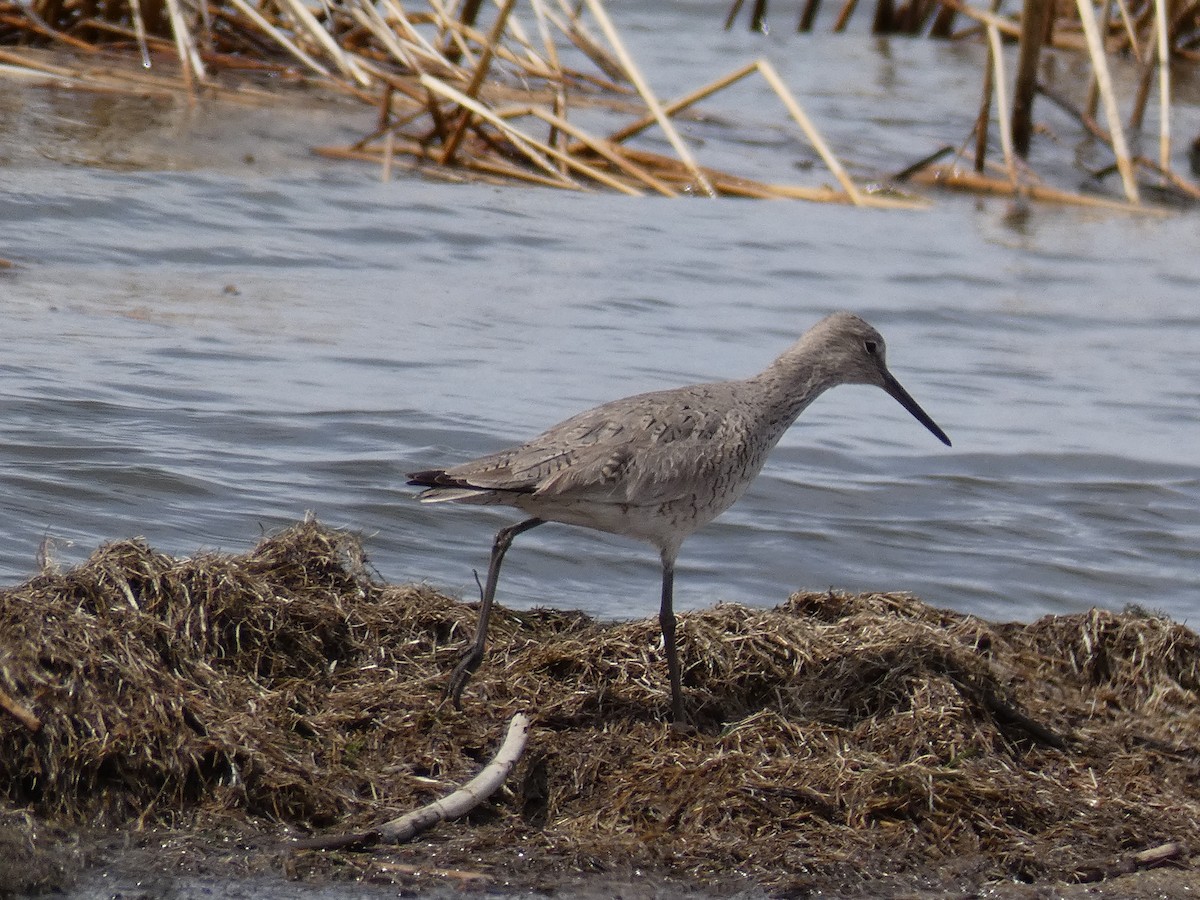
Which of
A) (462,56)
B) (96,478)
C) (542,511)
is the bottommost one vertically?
(96,478)

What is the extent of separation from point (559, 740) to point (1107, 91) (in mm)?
7934

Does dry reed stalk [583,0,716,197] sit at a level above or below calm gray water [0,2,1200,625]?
above

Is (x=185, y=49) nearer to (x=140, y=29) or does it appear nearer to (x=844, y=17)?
(x=140, y=29)

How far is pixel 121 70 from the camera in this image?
10930 mm

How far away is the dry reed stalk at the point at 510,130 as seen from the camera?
32.5 ft

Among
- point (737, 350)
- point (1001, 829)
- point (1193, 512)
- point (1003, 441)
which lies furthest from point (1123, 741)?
point (737, 350)

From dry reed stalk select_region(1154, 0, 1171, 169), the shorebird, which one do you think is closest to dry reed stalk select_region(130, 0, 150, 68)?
dry reed stalk select_region(1154, 0, 1171, 169)

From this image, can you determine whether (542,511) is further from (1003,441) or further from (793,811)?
(1003,441)

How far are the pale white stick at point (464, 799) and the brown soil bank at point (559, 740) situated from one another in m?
0.04

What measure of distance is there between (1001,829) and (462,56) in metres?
8.83

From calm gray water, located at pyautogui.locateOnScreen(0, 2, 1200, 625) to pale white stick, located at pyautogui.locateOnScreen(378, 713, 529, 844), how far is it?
1531 mm

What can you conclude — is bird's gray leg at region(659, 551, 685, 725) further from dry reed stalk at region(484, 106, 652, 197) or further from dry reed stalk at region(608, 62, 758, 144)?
dry reed stalk at region(608, 62, 758, 144)

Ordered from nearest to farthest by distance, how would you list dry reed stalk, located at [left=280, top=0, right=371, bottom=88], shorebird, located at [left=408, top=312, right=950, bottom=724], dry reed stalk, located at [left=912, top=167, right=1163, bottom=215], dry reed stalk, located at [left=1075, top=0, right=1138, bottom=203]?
shorebird, located at [left=408, top=312, right=950, bottom=724]
dry reed stalk, located at [left=280, top=0, right=371, bottom=88]
dry reed stalk, located at [left=1075, top=0, right=1138, bottom=203]
dry reed stalk, located at [left=912, top=167, right=1163, bottom=215]

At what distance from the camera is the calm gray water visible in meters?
5.94
